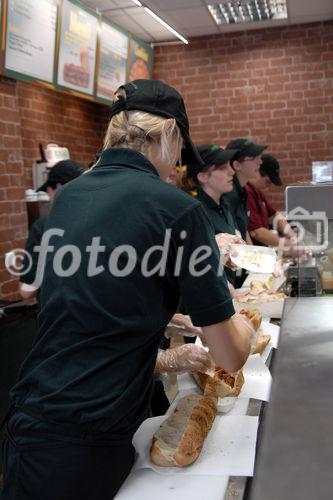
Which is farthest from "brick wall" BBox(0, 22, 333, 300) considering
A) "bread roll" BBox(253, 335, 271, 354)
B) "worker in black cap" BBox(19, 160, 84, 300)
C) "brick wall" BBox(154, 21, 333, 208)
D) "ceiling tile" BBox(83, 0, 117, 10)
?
"bread roll" BBox(253, 335, 271, 354)

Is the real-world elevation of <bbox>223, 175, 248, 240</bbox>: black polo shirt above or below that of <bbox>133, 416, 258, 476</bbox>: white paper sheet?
above

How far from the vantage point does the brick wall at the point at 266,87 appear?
234 inches

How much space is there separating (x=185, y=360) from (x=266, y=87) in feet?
17.1

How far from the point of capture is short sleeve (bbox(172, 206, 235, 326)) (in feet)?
3.53

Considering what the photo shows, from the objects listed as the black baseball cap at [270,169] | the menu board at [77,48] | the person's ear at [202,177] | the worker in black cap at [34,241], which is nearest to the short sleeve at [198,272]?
the worker in black cap at [34,241]

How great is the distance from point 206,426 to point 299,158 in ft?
17.4

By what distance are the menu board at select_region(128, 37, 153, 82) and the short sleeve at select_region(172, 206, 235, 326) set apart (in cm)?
503

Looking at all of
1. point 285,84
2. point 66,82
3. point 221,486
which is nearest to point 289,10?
point 285,84

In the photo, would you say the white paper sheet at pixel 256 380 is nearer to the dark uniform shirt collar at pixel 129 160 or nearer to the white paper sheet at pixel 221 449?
the white paper sheet at pixel 221 449

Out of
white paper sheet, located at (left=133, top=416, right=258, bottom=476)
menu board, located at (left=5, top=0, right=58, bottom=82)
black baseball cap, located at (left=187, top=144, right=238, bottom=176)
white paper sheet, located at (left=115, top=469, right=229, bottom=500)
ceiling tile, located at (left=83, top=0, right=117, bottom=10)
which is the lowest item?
white paper sheet, located at (left=115, top=469, right=229, bottom=500)

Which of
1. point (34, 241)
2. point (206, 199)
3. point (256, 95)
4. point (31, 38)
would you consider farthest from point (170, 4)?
point (34, 241)

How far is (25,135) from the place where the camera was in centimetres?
482

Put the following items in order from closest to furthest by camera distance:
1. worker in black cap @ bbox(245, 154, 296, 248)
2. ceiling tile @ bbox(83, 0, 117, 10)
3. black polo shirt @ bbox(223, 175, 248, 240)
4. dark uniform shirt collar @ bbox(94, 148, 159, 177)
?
dark uniform shirt collar @ bbox(94, 148, 159, 177)
black polo shirt @ bbox(223, 175, 248, 240)
worker in black cap @ bbox(245, 154, 296, 248)
ceiling tile @ bbox(83, 0, 117, 10)

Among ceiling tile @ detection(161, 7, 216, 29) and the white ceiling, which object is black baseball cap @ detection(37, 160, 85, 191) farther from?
ceiling tile @ detection(161, 7, 216, 29)
